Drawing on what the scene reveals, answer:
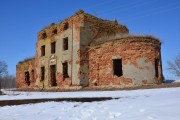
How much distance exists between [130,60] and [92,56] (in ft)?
12.8

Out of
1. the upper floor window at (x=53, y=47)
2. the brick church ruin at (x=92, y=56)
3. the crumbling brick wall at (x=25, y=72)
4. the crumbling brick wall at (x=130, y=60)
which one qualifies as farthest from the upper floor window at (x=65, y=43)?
the crumbling brick wall at (x=25, y=72)

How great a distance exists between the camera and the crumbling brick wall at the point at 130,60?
17.8 m

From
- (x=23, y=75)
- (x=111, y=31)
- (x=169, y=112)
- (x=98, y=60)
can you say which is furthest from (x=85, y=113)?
(x=23, y=75)

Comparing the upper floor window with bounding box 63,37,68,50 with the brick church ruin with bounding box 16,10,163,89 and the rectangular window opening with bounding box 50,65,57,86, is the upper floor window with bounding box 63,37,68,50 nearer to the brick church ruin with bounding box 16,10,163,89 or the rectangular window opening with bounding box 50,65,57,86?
the brick church ruin with bounding box 16,10,163,89

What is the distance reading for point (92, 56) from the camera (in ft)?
67.7

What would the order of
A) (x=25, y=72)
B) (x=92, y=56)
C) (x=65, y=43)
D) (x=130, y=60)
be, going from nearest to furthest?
1. (x=130, y=60)
2. (x=92, y=56)
3. (x=65, y=43)
4. (x=25, y=72)

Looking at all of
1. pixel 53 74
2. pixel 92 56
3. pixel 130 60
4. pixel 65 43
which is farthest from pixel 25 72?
pixel 130 60

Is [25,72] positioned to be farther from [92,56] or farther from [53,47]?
[92,56]

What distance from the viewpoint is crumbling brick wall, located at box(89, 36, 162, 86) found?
699 inches

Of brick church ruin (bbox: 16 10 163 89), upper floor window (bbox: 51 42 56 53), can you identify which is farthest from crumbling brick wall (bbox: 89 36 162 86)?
upper floor window (bbox: 51 42 56 53)

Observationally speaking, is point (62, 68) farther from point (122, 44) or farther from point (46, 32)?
point (122, 44)

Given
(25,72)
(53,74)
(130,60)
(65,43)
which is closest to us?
A: (130,60)

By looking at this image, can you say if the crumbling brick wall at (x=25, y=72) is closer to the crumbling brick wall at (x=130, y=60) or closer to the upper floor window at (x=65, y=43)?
the upper floor window at (x=65, y=43)

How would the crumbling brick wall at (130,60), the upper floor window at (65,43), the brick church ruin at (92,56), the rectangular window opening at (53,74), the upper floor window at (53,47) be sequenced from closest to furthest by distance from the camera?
the crumbling brick wall at (130,60) < the brick church ruin at (92,56) < the upper floor window at (65,43) < the rectangular window opening at (53,74) < the upper floor window at (53,47)
